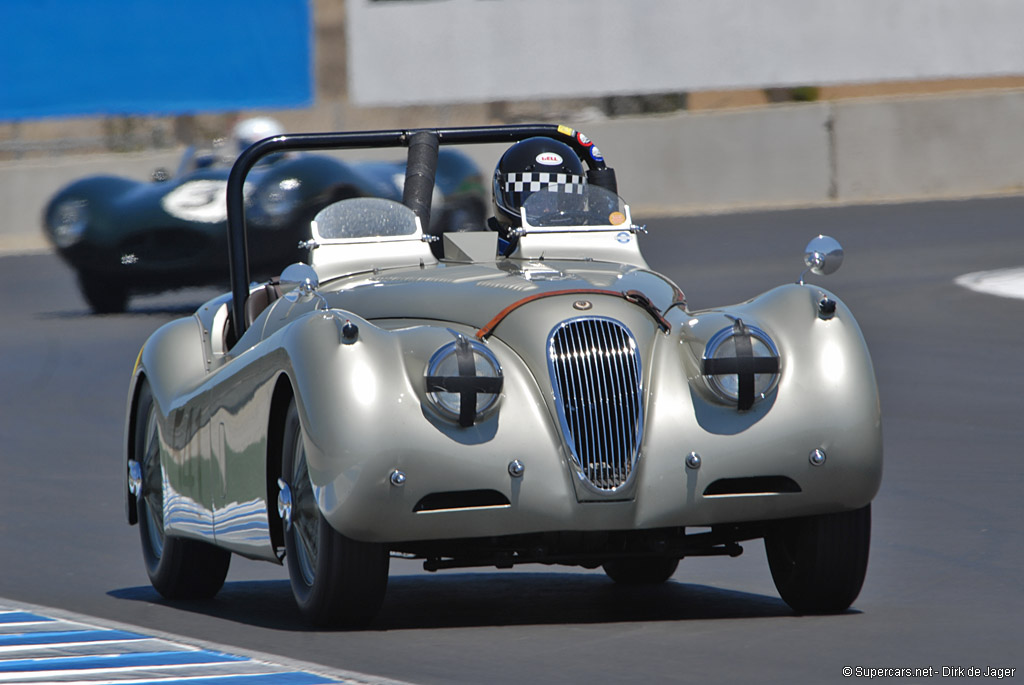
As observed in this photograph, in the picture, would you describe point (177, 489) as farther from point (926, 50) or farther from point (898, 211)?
point (926, 50)

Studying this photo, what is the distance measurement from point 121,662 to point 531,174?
2.87 meters

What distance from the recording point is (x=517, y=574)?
816 centimetres

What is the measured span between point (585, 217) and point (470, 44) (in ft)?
88.4

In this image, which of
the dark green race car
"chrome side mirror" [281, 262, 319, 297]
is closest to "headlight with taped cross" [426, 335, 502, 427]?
"chrome side mirror" [281, 262, 319, 297]

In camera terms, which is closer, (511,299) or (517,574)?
(511,299)

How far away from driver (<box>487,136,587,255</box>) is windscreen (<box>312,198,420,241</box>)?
1.31ft

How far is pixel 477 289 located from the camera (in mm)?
6824

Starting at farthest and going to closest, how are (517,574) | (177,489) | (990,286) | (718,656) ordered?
1. (990,286)
2. (517,574)
3. (177,489)
4. (718,656)

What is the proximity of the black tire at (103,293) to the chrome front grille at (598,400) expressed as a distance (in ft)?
46.7

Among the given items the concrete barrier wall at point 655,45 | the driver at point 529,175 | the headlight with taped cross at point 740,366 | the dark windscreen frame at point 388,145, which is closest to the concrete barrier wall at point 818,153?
the concrete barrier wall at point 655,45

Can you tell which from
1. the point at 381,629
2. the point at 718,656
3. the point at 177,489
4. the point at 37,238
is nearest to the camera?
the point at 718,656

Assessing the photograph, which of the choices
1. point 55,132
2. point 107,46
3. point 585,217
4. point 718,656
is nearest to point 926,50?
point 107,46

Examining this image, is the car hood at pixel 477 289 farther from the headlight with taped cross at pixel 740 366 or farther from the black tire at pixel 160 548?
the black tire at pixel 160 548

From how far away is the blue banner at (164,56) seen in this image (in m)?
34.2
